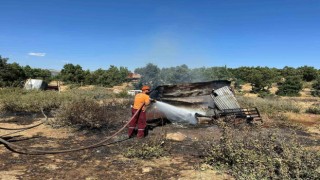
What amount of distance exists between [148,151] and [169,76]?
9810 mm

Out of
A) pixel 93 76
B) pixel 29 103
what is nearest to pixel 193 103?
pixel 29 103

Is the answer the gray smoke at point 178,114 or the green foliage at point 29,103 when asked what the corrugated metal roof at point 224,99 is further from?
the green foliage at point 29,103

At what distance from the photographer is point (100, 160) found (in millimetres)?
6570

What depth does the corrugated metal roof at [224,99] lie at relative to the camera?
425 inches

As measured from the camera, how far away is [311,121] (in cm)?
1301

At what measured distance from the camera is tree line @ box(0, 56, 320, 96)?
16.7 m

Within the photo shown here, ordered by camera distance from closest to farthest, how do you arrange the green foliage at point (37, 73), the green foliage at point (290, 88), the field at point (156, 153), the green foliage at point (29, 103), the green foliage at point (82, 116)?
the field at point (156, 153) → the green foliage at point (82, 116) → the green foliage at point (29, 103) → the green foliage at point (290, 88) → the green foliage at point (37, 73)

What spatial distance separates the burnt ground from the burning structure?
3.70 ft

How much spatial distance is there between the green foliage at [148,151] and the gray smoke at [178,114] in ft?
10.4

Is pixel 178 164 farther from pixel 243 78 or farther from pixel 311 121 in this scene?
pixel 243 78

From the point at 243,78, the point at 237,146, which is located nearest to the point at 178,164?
the point at 237,146

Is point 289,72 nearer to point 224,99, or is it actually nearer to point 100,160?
point 224,99

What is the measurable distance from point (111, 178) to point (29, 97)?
34.9 ft

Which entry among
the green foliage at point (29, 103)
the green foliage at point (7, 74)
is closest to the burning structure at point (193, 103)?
the green foliage at point (29, 103)
